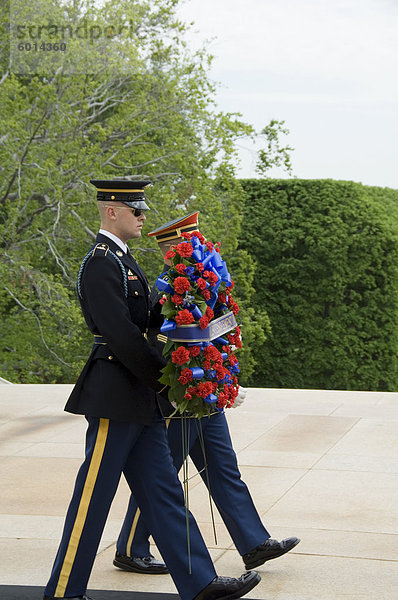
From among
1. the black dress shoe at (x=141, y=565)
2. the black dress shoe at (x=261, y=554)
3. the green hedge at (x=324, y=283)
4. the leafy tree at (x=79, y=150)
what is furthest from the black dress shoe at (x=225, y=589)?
the green hedge at (x=324, y=283)

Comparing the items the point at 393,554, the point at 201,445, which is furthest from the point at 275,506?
the point at 201,445

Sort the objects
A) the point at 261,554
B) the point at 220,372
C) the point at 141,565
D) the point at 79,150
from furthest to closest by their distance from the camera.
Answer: the point at 79,150, the point at 141,565, the point at 261,554, the point at 220,372

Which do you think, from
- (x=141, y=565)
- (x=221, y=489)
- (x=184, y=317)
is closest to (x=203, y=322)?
(x=184, y=317)

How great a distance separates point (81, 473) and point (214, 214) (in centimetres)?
1269

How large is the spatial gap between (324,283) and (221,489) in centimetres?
1297

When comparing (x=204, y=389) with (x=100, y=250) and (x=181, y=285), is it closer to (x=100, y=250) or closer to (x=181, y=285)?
(x=181, y=285)

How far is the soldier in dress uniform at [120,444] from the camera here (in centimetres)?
342

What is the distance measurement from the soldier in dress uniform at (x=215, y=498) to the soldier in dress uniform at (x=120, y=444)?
1.31 ft

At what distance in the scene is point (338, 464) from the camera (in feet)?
20.7

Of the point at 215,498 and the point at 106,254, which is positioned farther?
the point at 215,498

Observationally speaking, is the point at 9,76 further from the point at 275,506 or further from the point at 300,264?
the point at 275,506

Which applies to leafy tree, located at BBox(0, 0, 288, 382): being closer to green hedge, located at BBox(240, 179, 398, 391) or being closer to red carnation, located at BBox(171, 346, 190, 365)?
green hedge, located at BBox(240, 179, 398, 391)

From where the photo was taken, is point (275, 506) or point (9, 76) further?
point (9, 76)

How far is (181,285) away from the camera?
3396 mm
